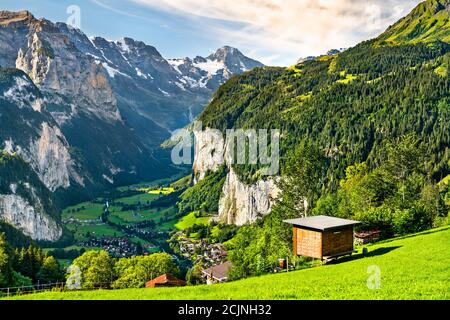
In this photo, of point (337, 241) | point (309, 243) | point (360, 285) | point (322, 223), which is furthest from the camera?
point (322, 223)

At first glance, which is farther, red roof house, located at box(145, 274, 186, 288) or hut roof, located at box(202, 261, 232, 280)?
hut roof, located at box(202, 261, 232, 280)

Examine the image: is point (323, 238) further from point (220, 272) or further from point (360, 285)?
point (220, 272)

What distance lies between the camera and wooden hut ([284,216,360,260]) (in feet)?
175

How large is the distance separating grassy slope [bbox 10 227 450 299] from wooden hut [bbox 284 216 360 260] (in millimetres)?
5498

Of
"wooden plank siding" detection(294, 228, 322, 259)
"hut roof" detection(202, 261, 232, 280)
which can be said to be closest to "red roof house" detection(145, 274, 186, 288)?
"hut roof" detection(202, 261, 232, 280)

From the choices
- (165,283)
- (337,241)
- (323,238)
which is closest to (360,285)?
(323,238)

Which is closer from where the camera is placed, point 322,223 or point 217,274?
A: point 322,223

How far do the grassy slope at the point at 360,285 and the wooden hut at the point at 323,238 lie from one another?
5498 millimetres

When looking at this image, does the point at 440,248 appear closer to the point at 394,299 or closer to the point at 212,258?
the point at 394,299

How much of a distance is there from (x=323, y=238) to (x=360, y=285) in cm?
2073

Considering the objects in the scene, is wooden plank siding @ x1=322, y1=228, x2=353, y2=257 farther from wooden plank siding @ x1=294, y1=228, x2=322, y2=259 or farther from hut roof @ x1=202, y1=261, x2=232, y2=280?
hut roof @ x1=202, y1=261, x2=232, y2=280

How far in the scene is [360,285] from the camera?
32719mm

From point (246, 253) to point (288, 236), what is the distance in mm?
26333
